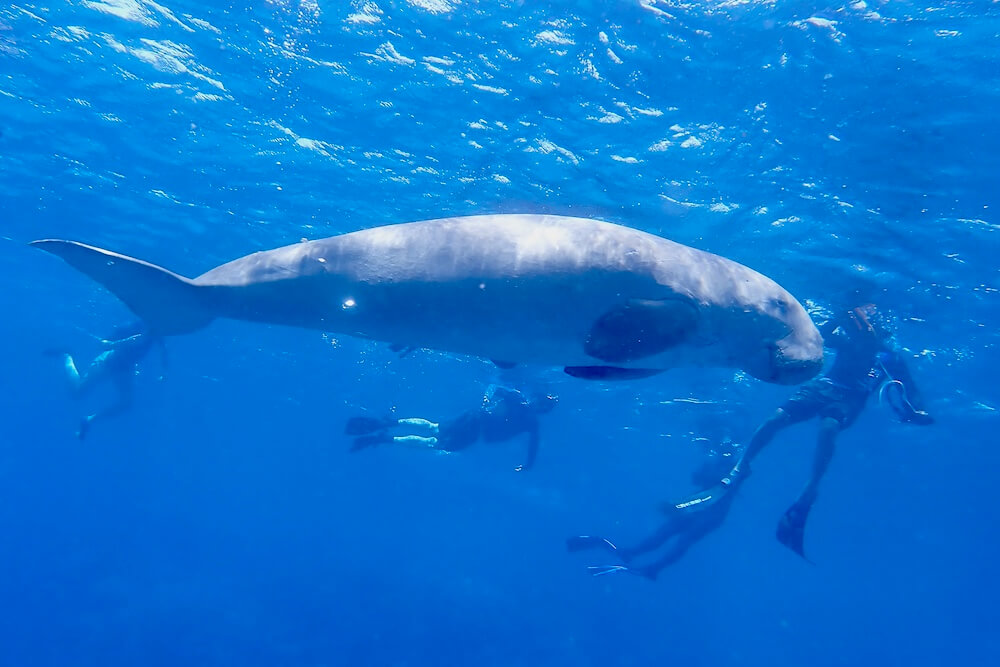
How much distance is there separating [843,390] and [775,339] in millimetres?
10639

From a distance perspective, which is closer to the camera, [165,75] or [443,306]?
[443,306]

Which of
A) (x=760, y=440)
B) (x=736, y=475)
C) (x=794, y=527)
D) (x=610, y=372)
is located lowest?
(x=794, y=527)

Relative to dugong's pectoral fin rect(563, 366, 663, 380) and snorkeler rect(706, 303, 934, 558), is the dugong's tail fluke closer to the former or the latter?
dugong's pectoral fin rect(563, 366, 663, 380)

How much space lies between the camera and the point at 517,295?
434 cm

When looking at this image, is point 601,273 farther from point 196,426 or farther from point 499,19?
point 196,426

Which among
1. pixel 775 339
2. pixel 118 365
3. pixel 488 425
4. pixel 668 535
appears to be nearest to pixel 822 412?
pixel 668 535

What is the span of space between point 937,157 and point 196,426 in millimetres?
81065

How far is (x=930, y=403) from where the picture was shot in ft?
A: 70.1

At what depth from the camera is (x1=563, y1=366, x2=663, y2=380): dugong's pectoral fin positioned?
4875 millimetres

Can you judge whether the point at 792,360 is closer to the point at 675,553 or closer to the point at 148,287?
the point at 148,287

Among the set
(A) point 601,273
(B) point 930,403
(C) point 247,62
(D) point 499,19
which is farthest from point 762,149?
(B) point 930,403

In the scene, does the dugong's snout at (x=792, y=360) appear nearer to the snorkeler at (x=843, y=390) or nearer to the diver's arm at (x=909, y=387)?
the snorkeler at (x=843, y=390)

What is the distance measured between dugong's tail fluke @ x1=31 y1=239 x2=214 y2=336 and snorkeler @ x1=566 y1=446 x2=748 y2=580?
1011 centimetres

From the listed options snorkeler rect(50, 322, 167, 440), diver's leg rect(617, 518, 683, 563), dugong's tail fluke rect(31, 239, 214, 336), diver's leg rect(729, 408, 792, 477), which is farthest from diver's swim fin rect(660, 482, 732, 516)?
snorkeler rect(50, 322, 167, 440)
